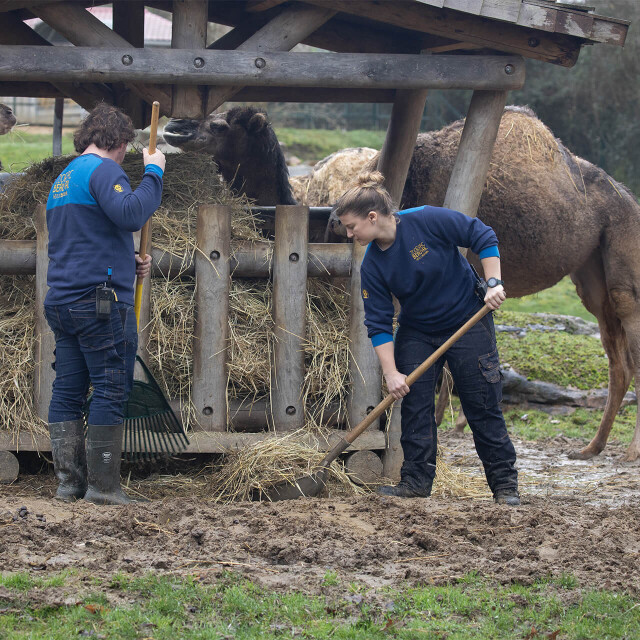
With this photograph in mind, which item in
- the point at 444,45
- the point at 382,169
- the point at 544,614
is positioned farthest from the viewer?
the point at 382,169

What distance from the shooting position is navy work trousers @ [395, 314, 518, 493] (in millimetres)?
4891

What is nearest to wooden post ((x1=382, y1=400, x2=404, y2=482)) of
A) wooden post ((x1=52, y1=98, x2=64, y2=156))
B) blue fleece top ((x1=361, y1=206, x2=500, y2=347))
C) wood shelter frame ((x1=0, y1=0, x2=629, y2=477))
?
wood shelter frame ((x1=0, y1=0, x2=629, y2=477))

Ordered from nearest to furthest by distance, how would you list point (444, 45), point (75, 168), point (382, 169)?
1. point (75, 168)
2. point (444, 45)
3. point (382, 169)

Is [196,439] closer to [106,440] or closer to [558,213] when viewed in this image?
[106,440]

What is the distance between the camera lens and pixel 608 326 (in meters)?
8.43

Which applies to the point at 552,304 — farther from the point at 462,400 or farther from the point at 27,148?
the point at 27,148

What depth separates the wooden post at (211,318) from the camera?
524cm

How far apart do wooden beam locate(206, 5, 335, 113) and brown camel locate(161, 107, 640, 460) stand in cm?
272

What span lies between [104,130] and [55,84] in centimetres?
315

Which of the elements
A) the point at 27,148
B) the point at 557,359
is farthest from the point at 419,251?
the point at 27,148

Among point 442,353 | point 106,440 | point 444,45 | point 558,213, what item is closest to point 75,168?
point 106,440

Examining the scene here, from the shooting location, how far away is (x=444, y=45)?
6211 millimetres

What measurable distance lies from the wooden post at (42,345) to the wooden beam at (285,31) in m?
1.43

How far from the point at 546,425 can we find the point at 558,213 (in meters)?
2.33
